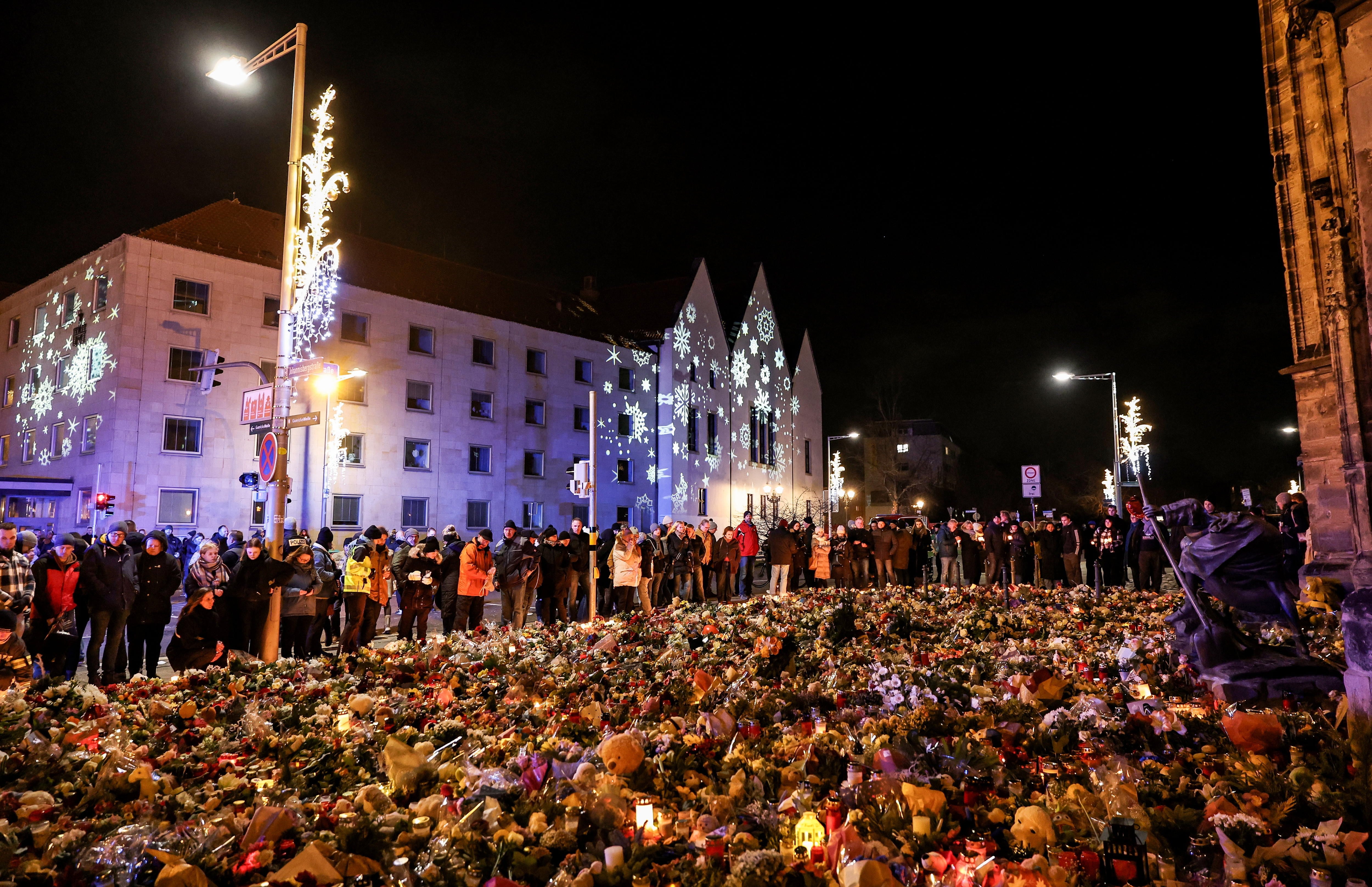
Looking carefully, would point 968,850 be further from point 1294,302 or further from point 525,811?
point 1294,302

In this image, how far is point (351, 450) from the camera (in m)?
32.8

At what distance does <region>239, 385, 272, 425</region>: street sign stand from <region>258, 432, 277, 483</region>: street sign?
17.0 inches

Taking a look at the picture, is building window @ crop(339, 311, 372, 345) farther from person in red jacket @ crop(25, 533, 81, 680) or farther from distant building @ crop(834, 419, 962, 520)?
distant building @ crop(834, 419, 962, 520)

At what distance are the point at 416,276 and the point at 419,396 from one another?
23.8 ft

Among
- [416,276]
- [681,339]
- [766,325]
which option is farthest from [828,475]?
[416,276]

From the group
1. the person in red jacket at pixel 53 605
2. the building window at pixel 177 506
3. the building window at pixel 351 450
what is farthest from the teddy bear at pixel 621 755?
the building window at pixel 351 450

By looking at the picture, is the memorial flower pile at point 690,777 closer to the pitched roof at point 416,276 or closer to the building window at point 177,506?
the building window at point 177,506

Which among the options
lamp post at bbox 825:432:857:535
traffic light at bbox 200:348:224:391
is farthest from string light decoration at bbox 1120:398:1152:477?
traffic light at bbox 200:348:224:391

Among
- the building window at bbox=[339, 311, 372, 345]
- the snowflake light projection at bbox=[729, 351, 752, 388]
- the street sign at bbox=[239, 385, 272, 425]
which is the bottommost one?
the street sign at bbox=[239, 385, 272, 425]

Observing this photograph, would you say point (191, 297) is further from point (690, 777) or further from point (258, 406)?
point (690, 777)

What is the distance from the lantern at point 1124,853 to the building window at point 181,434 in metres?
31.3

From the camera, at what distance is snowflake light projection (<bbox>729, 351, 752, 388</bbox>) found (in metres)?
51.4

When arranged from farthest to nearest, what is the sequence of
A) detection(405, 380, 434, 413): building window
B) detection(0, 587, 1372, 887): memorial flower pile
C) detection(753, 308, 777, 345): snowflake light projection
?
detection(753, 308, 777, 345): snowflake light projection < detection(405, 380, 434, 413): building window < detection(0, 587, 1372, 887): memorial flower pile

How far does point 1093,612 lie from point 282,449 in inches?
407
